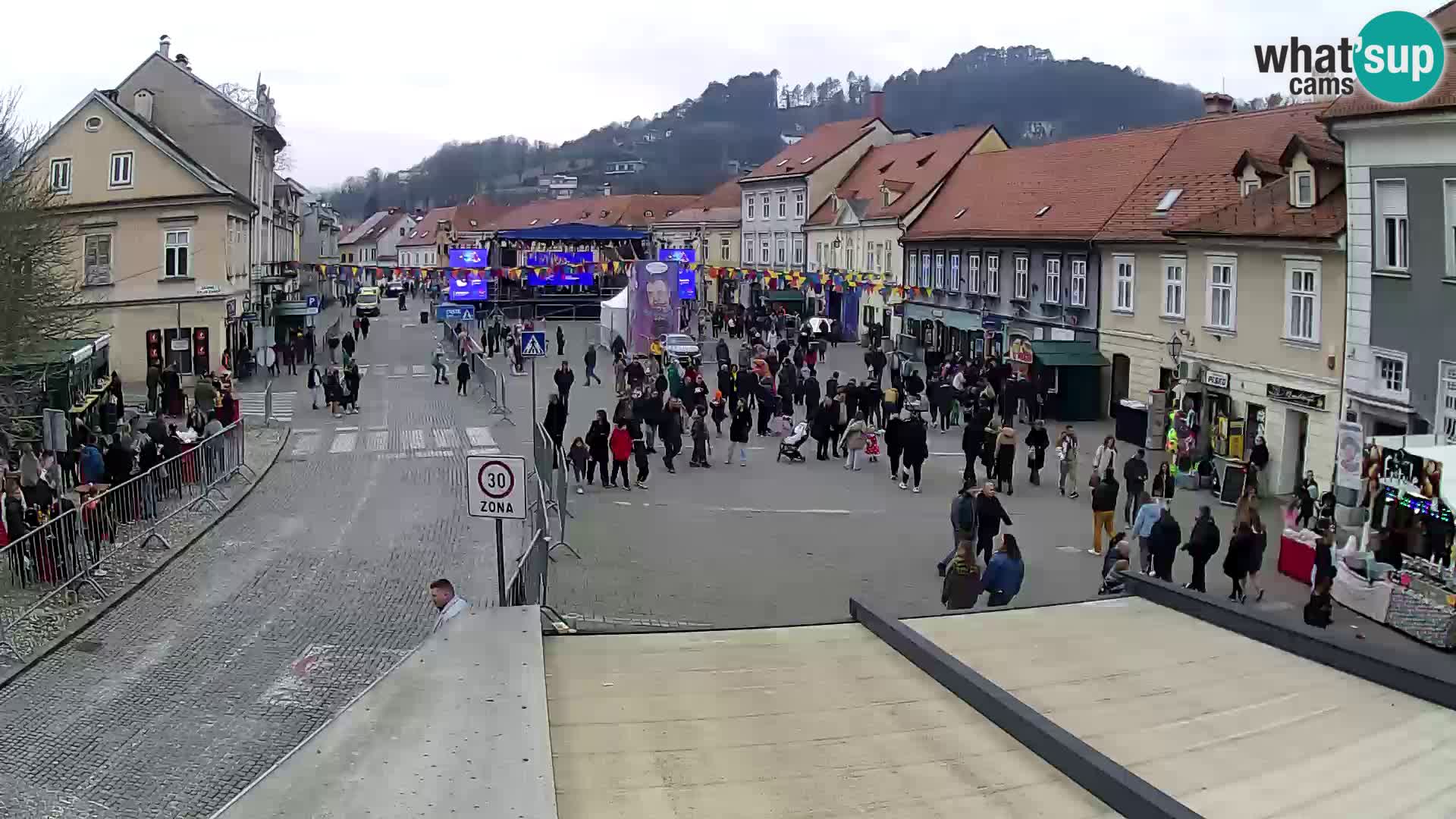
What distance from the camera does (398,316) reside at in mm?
85062

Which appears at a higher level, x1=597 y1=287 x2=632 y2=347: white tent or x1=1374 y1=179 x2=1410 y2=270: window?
x1=1374 y1=179 x2=1410 y2=270: window

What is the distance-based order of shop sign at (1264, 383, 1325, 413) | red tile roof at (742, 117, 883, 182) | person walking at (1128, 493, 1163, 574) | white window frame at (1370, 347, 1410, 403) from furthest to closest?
red tile roof at (742, 117, 883, 182) < shop sign at (1264, 383, 1325, 413) < white window frame at (1370, 347, 1410, 403) < person walking at (1128, 493, 1163, 574)

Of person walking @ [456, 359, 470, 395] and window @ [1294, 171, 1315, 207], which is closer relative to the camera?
window @ [1294, 171, 1315, 207]

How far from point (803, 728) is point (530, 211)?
12508 cm

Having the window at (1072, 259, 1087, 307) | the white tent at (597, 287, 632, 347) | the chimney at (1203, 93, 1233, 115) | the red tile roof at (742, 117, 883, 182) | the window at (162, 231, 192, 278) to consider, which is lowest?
the white tent at (597, 287, 632, 347)

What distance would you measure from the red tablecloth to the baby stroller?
1071 centimetres

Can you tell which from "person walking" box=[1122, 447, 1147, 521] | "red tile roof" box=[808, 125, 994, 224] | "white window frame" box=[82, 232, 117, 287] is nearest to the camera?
"person walking" box=[1122, 447, 1147, 521]

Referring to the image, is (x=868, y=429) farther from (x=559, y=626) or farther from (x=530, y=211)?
(x=530, y=211)

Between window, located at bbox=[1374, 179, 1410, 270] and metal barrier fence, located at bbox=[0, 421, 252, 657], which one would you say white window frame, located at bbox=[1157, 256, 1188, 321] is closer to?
window, located at bbox=[1374, 179, 1410, 270]

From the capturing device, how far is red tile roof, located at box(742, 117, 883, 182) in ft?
225

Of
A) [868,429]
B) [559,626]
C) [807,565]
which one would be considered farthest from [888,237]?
[559,626]

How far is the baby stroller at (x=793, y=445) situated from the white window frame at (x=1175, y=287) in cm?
918

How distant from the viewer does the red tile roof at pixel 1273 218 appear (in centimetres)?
2325

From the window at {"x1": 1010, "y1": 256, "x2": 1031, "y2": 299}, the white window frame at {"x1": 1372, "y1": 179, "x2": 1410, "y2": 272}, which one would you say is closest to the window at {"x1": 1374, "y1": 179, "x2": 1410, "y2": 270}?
the white window frame at {"x1": 1372, "y1": 179, "x2": 1410, "y2": 272}
